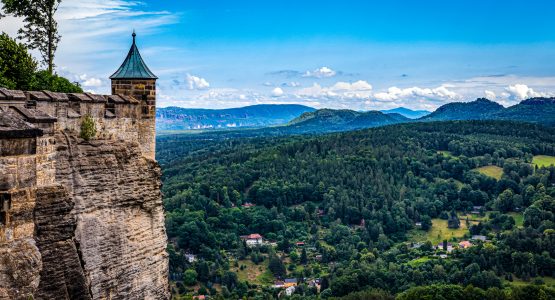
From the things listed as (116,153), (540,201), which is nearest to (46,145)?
(116,153)

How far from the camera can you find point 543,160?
621ft

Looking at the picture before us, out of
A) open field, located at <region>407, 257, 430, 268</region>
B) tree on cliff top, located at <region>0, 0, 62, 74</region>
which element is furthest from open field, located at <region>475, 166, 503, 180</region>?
tree on cliff top, located at <region>0, 0, 62, 74</region>

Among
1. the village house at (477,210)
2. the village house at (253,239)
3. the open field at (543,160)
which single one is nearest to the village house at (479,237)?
the village house at (477,210)

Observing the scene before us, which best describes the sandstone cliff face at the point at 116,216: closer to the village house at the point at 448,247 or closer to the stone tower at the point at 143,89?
the stone tower at the point at 143,89

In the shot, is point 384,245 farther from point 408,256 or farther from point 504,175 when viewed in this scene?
point 504,175

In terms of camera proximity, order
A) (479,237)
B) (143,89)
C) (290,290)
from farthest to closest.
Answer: (479,237) → (290,290) → (143,89)

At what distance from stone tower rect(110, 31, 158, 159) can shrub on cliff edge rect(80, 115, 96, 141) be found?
3.99 meters

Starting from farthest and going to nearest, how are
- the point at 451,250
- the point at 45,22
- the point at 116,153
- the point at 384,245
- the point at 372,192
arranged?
the point at 372,192, the point at 384,245, the point at 451,250, the point at 45,22, the point at 116,153

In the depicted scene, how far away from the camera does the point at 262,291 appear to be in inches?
4090

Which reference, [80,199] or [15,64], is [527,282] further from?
[80,199]

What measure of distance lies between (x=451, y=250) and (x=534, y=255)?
2062 centimetres

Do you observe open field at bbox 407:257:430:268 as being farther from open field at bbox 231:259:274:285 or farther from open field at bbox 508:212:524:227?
open field at bbox 508:212:524:227

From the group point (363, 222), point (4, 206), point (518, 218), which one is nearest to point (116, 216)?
point (4, 206)

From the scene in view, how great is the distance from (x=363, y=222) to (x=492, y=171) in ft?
162
